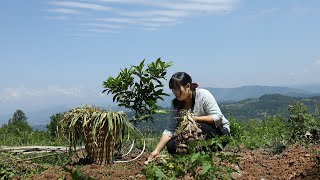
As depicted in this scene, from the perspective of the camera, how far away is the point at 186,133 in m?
4.98

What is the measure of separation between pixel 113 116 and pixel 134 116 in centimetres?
169

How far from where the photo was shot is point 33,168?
598 cm

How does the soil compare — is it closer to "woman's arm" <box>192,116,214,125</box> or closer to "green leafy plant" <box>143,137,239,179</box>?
"woman's arm" <box>192,116,214,125</box>

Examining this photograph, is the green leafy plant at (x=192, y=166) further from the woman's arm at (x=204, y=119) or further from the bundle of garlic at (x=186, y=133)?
Result: the woman's arm at (x=204, y=119)

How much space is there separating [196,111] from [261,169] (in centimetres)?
112

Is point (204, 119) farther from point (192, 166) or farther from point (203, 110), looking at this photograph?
point (192, 166)

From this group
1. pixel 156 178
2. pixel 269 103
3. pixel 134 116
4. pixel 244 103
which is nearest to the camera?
pixel 156 178

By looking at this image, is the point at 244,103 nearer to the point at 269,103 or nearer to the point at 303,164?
the point at 269,103

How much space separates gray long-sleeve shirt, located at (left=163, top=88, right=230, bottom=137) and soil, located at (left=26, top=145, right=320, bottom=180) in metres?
0.58

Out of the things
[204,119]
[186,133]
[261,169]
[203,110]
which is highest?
[203,110]

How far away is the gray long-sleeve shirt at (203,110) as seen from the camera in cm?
536

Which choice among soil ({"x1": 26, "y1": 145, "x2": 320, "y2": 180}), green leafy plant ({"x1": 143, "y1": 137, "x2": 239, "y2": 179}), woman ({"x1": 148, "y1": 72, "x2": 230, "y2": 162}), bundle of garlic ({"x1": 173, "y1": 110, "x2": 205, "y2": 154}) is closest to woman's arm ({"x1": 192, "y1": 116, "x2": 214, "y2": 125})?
woman ({"x1": 148, "y1": 72, "x2": 230, "y2": 162})

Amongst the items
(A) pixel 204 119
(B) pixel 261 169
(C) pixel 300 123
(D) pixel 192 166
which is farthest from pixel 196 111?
(C) pixel 300 123

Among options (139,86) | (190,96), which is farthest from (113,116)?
(139,86)
